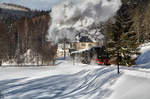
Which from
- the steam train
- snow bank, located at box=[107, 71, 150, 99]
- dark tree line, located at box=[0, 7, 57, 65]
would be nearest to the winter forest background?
dark tree line, located at box=[0, 7, 57, 65]

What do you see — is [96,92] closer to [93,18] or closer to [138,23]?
[93,18]

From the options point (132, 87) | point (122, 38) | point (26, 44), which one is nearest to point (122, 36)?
point (122, 38)

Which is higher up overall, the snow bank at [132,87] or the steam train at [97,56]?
the steam train at [97,56]

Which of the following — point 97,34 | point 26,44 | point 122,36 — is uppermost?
point 97,34

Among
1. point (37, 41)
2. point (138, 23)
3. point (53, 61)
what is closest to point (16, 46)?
point (37, 41)

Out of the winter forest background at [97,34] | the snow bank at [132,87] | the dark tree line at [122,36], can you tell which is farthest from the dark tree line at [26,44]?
the snow bank at [132,87]

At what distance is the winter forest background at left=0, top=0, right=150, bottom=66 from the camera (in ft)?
57.7

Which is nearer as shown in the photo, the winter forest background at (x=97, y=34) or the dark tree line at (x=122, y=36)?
the dark tree line at (x=122, y=36)

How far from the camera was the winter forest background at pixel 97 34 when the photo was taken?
17595 millimetres

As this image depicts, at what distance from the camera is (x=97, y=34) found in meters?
48.7

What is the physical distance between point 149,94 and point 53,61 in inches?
1218

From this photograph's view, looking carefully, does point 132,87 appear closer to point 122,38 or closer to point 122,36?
point 122,38

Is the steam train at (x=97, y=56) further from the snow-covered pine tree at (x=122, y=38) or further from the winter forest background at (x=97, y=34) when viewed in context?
the snow-covered pine tree at (x=122, y=38)

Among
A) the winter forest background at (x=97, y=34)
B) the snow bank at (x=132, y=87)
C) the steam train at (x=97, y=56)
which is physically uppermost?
the winter forest background at (x=97, y=34)
